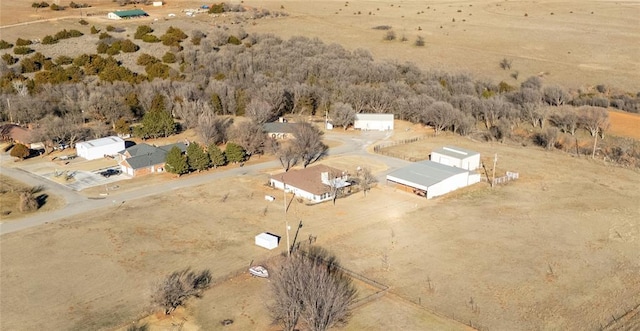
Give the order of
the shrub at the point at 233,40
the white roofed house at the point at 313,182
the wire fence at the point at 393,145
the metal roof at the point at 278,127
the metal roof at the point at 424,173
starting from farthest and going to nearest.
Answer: the shrub at the point at 233,40 → the metal roof at the point at 278,127 → the wire fence at the point at 393,145 → the metal roof at the point at 424,173 → the white roofed house at the point at 313,182

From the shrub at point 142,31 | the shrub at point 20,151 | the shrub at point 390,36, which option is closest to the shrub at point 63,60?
the shrub at point 142,31

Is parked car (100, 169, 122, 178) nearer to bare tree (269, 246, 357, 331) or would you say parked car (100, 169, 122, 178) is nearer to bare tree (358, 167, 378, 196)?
bare tree (358, 167, 378, 196)

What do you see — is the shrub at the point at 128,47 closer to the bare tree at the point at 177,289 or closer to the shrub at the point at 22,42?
the shrub at the point at 22,42

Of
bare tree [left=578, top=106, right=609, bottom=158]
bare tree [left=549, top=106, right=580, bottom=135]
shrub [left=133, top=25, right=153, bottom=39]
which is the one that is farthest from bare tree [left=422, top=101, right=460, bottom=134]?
shrub [left=133, top=25, right=153, bottom=39]

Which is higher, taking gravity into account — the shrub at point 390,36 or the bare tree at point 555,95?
the shrub at point 390,36

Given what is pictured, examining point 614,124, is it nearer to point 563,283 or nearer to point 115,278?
point 563,283

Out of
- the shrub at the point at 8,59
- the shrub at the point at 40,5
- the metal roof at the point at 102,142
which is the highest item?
the shrub at the point at 40,5
